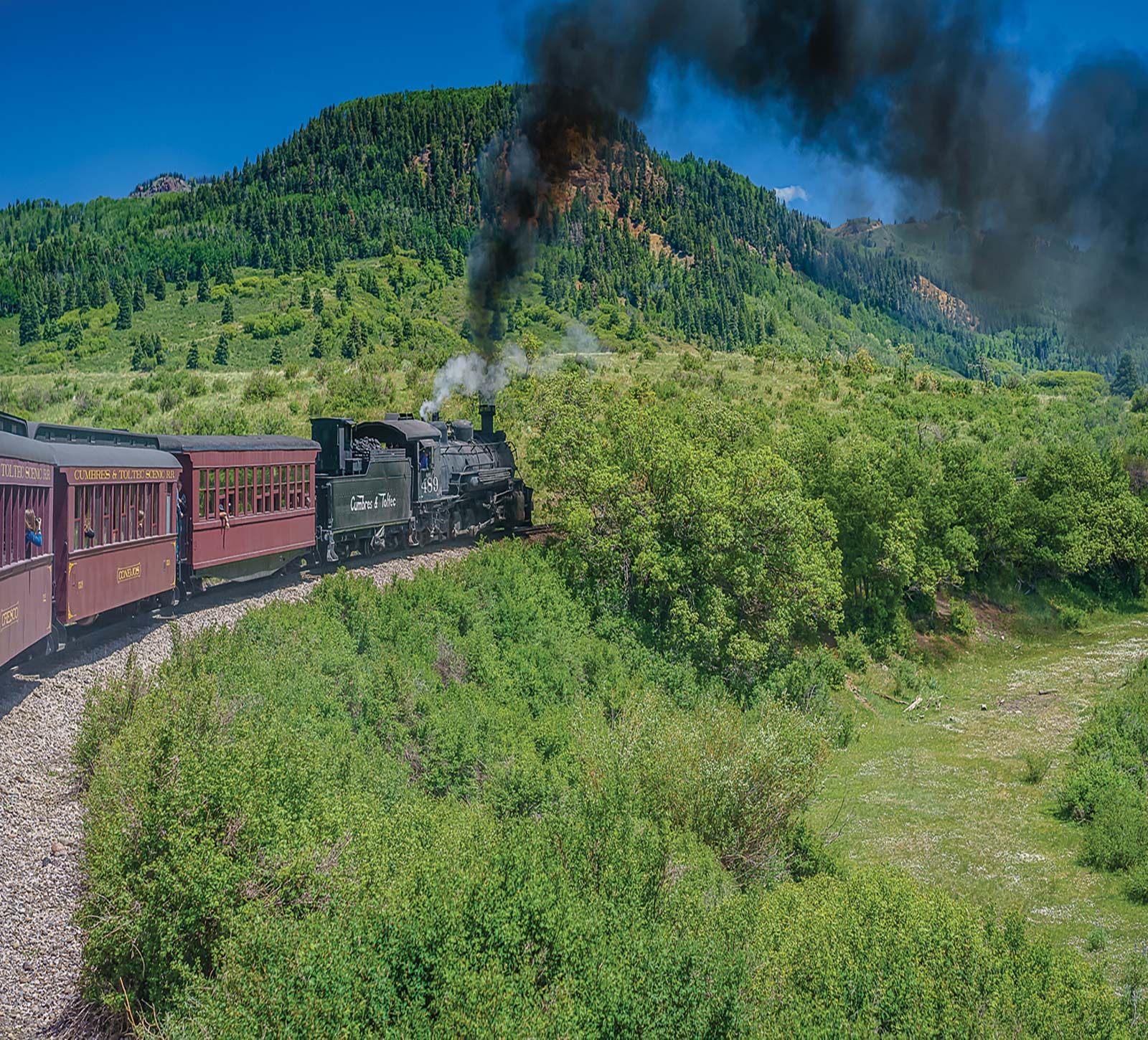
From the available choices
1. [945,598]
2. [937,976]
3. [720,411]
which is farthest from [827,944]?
[945,598]

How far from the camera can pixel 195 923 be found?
11711 mm

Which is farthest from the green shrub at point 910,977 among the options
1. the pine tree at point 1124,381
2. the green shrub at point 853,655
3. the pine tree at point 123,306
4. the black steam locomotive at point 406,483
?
the pine tree at point 123,306

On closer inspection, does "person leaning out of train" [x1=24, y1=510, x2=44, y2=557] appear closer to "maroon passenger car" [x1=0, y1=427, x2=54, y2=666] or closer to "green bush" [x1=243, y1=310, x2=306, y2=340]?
"maroon passenger car" [x1=0, y1=427, x2=54, y2=666]

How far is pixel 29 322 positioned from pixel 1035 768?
305 feet

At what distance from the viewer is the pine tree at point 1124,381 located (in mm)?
84012

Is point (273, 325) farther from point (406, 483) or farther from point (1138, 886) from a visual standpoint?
point (1138, 886)

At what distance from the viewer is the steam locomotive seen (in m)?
15.5

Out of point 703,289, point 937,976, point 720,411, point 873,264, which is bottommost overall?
point 937,976

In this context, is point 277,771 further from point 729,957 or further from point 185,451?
point 185,451

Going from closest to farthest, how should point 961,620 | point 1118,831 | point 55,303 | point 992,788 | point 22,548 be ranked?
point 22,548 → point 1118,831 → point 992,788 → point 961,620 → point 55,303

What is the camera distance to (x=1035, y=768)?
27.6m

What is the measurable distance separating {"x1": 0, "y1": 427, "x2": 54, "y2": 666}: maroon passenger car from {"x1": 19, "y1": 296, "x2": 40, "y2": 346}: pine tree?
8103cm

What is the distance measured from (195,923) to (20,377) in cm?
6127

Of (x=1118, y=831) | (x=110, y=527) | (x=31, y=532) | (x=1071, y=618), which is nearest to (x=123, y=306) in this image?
(x=110, y=527)
